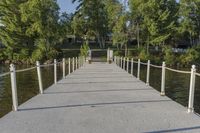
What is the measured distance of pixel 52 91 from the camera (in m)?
13.1

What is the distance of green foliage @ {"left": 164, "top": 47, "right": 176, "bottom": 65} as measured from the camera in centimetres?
6694

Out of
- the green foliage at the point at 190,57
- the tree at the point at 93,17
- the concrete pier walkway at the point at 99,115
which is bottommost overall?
the green foliage at the point at 190,57

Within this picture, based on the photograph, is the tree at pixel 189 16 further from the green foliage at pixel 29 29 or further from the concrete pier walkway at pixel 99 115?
the concrete pier walkway at pixel 99 115

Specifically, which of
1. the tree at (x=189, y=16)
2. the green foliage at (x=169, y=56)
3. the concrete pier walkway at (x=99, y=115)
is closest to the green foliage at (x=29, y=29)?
the green foliage at (x=169, y=56)

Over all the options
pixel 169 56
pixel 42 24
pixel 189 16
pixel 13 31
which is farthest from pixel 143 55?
pixel 13 31

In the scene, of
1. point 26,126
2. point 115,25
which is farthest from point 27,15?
point 26,126

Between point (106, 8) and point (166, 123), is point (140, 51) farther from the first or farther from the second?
point (166, 123)

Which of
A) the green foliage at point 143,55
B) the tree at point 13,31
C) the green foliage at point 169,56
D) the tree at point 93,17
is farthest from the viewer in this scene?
the tree at point 93,17

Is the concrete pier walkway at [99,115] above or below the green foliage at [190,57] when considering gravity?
above

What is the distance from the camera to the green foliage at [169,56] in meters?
66.9

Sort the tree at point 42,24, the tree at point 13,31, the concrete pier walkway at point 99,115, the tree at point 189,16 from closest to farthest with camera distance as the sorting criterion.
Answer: the concrete pier walkway at point 99,115 → the tree at point 42,24 → the tree at point 13,31 → the tree at point 189,16

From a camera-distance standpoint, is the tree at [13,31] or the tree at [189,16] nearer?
the tree at [13,31]

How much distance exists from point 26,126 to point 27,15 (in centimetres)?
6112

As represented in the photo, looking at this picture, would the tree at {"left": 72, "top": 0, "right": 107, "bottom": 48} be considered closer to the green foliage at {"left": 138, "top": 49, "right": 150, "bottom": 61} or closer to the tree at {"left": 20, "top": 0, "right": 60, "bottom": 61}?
the tree at {"left": 20, "top": 0, "right": 60, "bottom": 61}
